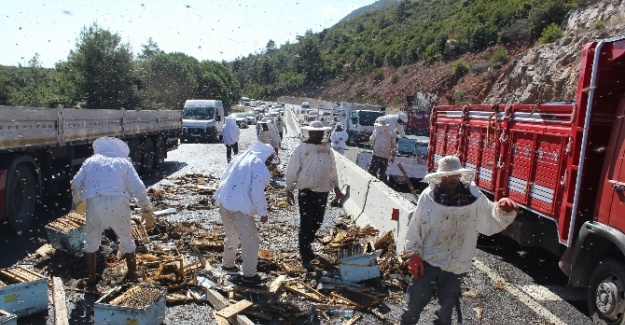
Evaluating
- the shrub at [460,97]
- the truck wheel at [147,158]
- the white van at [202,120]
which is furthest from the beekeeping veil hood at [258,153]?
the shrub at [460,97]

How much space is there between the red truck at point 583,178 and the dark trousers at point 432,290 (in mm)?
1892

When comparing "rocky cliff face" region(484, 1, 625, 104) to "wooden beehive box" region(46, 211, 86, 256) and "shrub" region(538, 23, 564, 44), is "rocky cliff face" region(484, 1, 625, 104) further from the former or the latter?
"wooden beehive box" region(46, 211, 86, 256)

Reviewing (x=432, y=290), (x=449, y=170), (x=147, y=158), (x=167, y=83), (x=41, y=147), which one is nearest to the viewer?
(x=449, y=170)

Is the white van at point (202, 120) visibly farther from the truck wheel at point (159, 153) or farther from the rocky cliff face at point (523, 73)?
the rocky cliff face at point (523, 73)

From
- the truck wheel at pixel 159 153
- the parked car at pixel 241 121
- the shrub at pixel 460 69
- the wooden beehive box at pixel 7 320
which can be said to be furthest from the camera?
the shrub at pixel 460 69

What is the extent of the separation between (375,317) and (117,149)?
11.7 feet

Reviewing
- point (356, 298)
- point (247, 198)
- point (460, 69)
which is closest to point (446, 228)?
point (356, 298)

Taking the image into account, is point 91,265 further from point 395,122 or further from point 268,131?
point 395,122

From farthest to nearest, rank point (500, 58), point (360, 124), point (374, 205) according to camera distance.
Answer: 1. point (500, 58)
2. point (360, 124)
3. point (374, 205)

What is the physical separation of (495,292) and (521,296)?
0.98 ft

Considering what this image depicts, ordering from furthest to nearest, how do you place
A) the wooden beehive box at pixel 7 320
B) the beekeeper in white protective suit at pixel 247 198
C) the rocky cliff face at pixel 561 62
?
the rocky cliff face at pixel 561 62, the beekeeper in white protective suit at pixel 247 198, the wooden beehive box at pixel 7 320

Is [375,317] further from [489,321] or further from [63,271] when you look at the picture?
[63,271]

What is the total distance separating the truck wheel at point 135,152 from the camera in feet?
50.3

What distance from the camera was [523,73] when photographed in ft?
110
